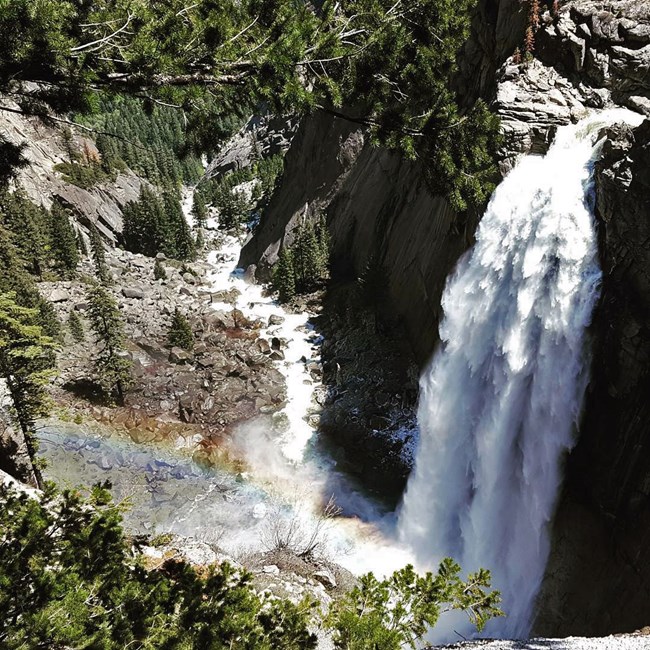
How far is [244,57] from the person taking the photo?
554 centimetres

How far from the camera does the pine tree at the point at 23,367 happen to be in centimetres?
1451

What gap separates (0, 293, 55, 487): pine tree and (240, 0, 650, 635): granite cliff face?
56.0ft

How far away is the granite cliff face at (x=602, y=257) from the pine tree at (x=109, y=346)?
680 inches

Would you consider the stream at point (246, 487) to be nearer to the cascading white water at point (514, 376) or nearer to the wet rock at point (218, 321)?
the cascading white water at point (514, 376)

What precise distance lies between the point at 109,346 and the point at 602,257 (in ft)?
83.2

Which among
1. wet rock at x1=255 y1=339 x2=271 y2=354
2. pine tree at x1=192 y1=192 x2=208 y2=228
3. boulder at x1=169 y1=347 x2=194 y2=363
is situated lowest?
pine tree at x1=192 y1=192 x2=208 y2=228

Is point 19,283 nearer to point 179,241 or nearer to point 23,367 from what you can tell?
point 23,367

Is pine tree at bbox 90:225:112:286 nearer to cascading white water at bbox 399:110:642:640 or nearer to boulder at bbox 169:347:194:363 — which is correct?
boulder at bbox 169:347:194:363

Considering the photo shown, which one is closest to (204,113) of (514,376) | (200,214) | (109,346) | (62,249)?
(514,376)

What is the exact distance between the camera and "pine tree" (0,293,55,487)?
14508 millimetres

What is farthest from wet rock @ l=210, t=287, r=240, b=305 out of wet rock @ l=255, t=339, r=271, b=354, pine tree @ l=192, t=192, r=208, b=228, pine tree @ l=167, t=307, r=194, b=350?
pine tree @ l=192, t=192, r=208, b=228

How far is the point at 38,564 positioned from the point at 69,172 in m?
81.8

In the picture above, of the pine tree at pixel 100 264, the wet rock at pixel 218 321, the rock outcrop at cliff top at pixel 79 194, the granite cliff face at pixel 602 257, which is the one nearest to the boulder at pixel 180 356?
the wet rock at pixel 218 321

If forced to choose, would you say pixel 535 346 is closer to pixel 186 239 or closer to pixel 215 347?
pixel 215 347
